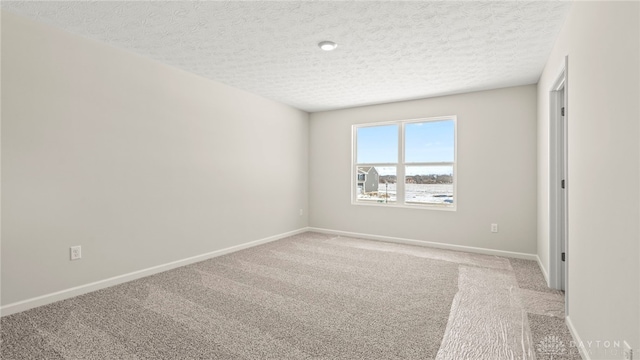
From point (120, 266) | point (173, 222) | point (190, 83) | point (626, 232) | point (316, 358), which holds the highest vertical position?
point (190, 83)

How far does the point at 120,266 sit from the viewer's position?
302 centimetres

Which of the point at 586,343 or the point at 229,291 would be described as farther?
the point at 229,291

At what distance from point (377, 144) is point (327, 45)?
267 cm

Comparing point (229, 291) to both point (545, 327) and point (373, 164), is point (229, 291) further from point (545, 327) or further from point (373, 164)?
point (373, 164)

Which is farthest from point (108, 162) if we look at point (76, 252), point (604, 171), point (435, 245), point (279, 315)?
point (435, 245)

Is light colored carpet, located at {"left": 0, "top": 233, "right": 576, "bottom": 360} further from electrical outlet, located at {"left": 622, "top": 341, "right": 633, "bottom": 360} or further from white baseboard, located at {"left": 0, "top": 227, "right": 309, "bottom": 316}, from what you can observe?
electrical outlet, located at {"left": 622, "top": 341, "right": 633, "bottom": 360}

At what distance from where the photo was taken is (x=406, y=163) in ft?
16.1

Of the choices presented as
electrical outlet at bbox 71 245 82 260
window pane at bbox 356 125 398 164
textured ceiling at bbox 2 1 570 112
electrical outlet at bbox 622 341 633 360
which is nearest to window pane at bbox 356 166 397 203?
window pane at bbox 356 125 398 164

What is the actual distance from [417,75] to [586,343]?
9.60 feet

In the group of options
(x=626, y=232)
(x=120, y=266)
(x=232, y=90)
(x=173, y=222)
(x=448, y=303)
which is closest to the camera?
(x=626, y=232)

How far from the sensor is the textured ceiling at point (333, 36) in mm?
2248

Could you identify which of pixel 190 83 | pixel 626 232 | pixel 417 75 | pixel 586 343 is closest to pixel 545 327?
pixel 586 343

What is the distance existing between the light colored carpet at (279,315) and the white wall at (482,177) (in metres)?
0.70

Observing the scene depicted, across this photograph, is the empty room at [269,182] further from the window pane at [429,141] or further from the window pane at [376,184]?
the window pane at [376,184]
